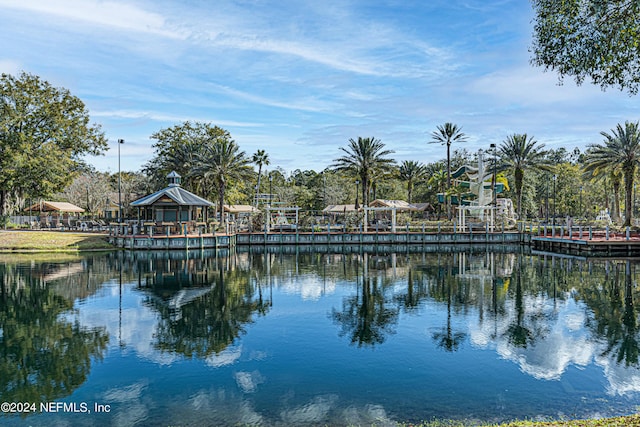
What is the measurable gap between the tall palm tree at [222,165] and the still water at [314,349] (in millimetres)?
28184

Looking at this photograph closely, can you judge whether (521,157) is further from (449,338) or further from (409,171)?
(449,338)

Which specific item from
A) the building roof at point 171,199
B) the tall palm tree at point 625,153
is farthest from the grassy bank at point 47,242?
the tall palm tree at point 625,153

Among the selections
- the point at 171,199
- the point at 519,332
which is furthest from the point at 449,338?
the point at 171,199

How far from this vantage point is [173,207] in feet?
163

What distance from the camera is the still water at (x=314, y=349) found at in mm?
10344

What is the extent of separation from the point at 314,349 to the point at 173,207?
127 feet

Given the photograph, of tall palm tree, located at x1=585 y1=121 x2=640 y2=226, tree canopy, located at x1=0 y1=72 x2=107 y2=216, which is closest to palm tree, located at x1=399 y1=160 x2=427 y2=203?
tall palm tree, located at x1=585 y1=121 x2=640 y2=226

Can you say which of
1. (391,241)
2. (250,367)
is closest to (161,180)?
(391,241)

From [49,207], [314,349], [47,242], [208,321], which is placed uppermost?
[49,207]

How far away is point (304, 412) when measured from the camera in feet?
33.1

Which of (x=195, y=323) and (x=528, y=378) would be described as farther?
(x=195, y=323)

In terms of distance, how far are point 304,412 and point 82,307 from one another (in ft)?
46.9

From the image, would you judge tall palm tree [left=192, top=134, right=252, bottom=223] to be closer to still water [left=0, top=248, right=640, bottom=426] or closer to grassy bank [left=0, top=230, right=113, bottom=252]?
grassy bank [left=0, top=230, right=113, bottom=252]

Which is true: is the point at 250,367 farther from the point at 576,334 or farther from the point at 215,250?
the point at 215,250
